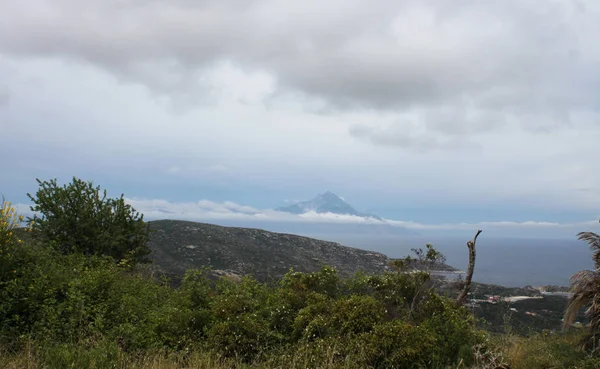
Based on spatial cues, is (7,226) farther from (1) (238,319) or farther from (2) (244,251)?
(2) (244,251)

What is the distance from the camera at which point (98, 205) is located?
1549 centimetres

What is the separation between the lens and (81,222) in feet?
48.3

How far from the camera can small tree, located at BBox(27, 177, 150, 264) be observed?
565 inches

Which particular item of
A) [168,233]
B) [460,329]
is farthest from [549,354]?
[168,233]

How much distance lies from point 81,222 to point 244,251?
2751 centimetres

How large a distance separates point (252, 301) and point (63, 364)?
3.33 metres

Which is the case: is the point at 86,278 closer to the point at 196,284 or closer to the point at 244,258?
the point at 196,284

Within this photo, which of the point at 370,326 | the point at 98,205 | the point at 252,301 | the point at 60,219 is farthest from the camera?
the point at 98,205

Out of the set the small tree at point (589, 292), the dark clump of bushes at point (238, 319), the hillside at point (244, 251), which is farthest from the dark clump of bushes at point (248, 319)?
the hillside at point (244, 251)

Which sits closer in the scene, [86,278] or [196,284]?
[86,278]

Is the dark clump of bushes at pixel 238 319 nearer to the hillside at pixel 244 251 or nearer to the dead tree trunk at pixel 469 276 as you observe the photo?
the dead tree trunk at pixel 469 276

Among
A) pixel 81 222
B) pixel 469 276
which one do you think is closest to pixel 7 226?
pixel 81 222

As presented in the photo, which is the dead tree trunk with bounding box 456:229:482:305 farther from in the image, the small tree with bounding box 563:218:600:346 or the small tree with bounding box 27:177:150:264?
the small tree with bounding box 27:177:150:264

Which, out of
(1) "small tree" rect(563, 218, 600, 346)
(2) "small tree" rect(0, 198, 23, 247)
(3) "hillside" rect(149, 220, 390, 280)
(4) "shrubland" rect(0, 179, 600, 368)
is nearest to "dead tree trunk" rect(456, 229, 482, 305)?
(4) "shrubland" rect(0, 179, 600, 368)
